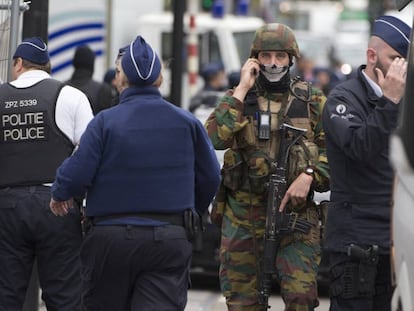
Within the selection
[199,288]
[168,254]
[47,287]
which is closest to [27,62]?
[47,287]

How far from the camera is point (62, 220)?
7703 mm

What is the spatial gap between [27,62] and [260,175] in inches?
61.2

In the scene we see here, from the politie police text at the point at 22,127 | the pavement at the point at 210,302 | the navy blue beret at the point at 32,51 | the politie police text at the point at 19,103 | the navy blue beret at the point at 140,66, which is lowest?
the pavement at the point at 210,302

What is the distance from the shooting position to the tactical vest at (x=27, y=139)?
7660 millimetres

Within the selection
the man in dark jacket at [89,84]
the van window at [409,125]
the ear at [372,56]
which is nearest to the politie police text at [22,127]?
the ear at [372,56]

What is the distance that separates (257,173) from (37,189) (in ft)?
4.15

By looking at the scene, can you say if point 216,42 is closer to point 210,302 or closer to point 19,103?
point 210,302

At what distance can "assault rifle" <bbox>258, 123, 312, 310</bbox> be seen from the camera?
756cm

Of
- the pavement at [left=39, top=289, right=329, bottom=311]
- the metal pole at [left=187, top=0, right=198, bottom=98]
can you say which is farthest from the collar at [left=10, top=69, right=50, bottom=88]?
the metal pole at [left=187, top=0, right=198, bottom=98]

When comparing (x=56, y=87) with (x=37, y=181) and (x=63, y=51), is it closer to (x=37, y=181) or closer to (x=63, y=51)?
(x=37, y=181)

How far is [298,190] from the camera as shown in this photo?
755cm

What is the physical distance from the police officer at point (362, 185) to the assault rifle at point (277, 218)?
500 mm

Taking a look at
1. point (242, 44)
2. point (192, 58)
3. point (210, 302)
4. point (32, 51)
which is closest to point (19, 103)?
point (32, 51)

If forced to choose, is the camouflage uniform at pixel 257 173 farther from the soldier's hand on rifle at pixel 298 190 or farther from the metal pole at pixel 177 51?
the metal pole at pixel 177 51
